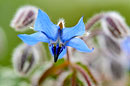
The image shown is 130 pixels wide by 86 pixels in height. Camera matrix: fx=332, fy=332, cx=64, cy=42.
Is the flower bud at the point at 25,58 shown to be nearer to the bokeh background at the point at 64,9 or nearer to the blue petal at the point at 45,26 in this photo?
the blue petal at the point at 45,26

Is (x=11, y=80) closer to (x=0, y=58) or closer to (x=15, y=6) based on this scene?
(x=0, y=58)

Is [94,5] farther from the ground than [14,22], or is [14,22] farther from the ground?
[94,5]

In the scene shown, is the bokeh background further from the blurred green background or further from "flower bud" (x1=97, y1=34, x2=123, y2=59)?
"flower bud" (x1=97, y1=34, x2=123, y2=59)

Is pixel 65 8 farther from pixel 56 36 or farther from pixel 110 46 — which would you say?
pixel 56 36

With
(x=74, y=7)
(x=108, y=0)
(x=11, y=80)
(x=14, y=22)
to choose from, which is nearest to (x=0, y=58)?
(x=11, y=80)

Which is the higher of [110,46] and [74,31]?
[110,46]

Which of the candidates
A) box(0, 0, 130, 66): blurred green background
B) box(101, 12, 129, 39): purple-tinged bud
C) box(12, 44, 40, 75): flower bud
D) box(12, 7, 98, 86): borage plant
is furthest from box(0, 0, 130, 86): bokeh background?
box(12, 7, 98, 86): borage plant

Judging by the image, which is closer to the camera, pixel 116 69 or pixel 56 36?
pixel 56 36

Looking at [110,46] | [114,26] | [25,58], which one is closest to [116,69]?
[110,46]
